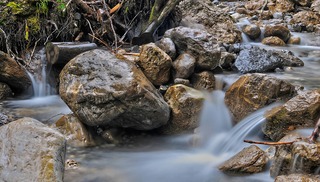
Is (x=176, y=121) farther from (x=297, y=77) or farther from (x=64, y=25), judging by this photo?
(x=64, y=25)

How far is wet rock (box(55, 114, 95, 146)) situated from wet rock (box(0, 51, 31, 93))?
1841 millimetres

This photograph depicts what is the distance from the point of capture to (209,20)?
923cm

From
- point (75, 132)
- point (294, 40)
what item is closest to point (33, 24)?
point (75, 132)

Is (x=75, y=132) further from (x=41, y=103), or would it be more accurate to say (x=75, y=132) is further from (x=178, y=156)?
(x=41, y=103)

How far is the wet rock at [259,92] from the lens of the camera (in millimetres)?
4355

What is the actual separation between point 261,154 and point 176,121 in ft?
4.72

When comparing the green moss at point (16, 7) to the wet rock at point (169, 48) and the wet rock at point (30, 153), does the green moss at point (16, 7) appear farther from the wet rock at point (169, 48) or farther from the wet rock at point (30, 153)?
the wet rock at point (30, 153)

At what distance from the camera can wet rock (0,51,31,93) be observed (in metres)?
5.57

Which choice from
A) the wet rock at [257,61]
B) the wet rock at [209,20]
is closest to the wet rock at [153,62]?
the wet rock at [257,61]

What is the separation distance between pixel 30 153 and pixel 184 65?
3078 millimetres

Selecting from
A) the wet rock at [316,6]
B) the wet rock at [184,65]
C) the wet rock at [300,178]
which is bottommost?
the wet rock at [300,178]

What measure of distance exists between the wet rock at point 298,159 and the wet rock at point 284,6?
1362 centimetres

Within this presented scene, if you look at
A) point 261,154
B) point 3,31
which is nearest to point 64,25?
point 3,31

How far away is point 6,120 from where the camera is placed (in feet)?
14.7
